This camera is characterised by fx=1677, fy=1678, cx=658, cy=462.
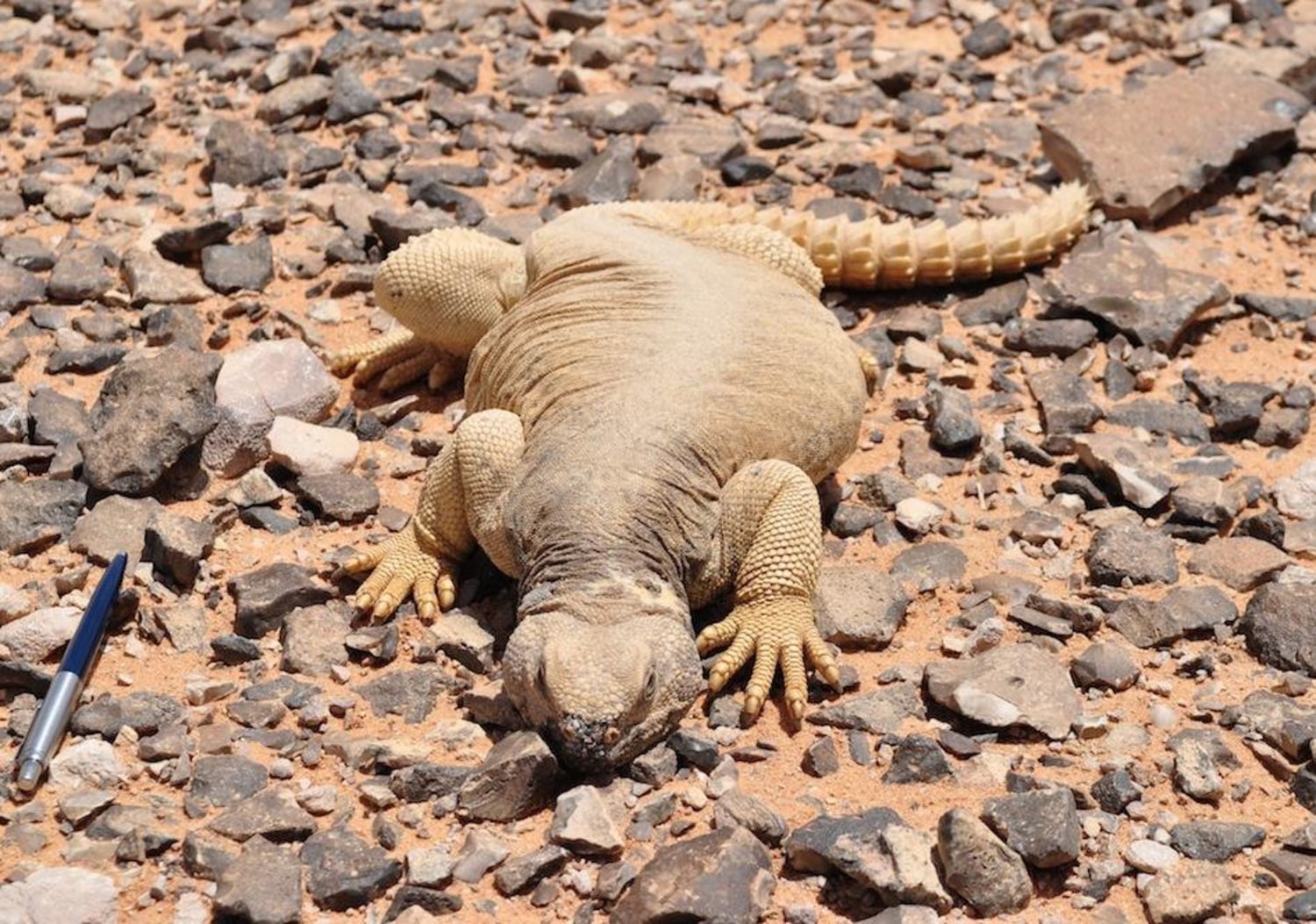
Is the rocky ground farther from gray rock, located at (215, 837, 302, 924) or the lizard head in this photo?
the lizard head

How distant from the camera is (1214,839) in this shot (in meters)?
6.32

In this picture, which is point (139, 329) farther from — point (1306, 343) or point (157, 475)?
point (1306, 343)

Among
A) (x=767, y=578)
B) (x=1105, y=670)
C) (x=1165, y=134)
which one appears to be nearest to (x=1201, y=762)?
(x=1105, y=670)

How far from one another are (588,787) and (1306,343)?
5.89m

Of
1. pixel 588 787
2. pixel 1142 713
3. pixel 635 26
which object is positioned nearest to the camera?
pixel 588 787

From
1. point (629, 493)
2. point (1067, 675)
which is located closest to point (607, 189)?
point (629, 493)

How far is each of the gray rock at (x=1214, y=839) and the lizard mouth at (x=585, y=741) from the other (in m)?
2.16

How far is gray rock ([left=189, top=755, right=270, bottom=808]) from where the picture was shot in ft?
21.7

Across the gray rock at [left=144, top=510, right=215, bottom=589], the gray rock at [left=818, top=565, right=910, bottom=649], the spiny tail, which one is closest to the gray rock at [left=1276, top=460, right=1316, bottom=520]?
the gray rock at [left=818, top=565, right=910, bottom=649]

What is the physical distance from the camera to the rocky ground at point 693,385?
20.6 feet

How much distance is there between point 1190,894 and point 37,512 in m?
5.65

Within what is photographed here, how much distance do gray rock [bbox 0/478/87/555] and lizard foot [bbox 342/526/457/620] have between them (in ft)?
4.81

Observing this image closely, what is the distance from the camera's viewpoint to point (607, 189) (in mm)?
11570

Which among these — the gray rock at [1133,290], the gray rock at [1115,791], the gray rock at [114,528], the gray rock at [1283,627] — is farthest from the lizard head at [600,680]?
the gray rock at [1133,290]
